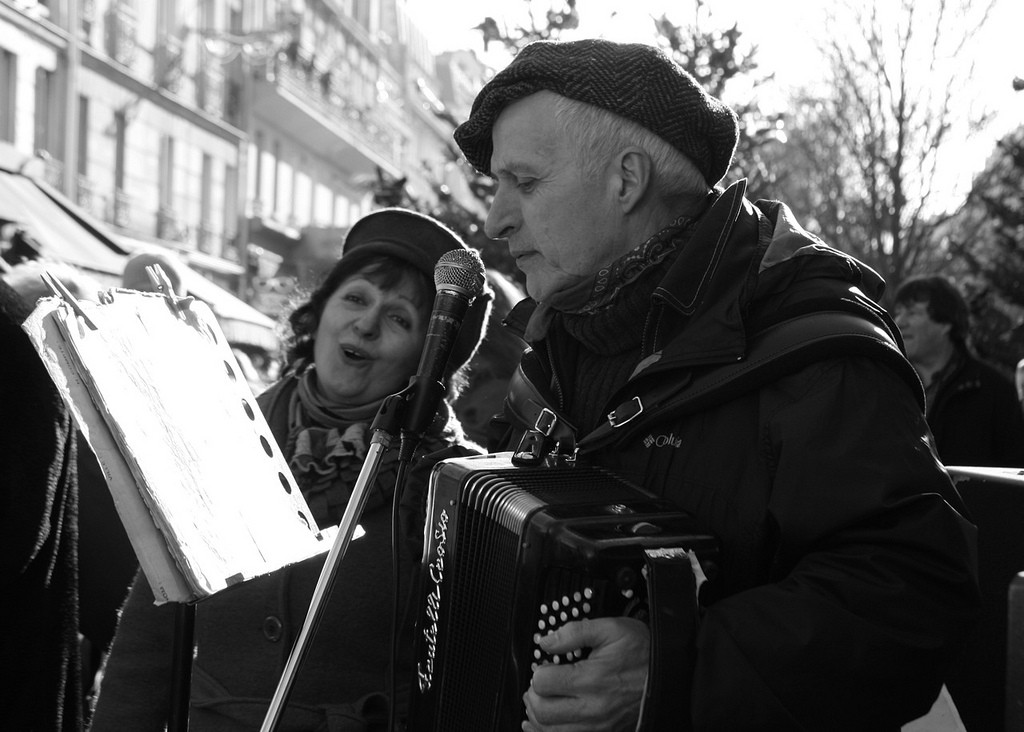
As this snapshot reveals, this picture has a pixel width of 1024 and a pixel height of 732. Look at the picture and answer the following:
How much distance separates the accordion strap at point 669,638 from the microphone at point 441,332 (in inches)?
22.9

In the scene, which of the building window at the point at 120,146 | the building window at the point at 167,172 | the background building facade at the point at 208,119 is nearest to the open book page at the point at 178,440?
the background building facade at the point at 208,119

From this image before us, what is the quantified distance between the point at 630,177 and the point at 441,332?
0.53 m

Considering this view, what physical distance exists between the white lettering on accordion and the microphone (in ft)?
0.65

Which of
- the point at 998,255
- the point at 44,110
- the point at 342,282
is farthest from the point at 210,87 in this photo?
the point at 342,282

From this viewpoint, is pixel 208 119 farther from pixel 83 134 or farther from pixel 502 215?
pixel 502 215

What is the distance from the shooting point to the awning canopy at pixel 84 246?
300 inches

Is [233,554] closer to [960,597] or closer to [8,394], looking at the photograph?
[8,394]

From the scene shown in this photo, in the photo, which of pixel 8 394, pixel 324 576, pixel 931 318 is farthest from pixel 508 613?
pixel 931 318

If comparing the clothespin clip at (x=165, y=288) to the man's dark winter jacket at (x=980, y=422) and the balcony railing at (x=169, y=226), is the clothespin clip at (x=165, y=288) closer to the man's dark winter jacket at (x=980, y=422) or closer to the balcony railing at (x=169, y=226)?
the man's dark winter jacket at (x=980, y=422)

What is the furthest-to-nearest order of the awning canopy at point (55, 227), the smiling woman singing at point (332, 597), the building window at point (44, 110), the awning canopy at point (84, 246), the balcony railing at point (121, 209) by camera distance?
the balcony railing at point (121, 209) → the building window at point (44, 110) → the awning canopy at point (55, 227) → the awning canopy at point (84, 246) → the smiling woman singing at point (332, 597)

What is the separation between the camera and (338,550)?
1.91m

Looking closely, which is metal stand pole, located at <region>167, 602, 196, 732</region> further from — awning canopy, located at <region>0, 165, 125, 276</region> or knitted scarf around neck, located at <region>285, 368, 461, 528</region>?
awning canopy, located at <region>0, 165, 125, 276</region>

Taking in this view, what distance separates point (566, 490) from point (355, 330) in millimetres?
1124

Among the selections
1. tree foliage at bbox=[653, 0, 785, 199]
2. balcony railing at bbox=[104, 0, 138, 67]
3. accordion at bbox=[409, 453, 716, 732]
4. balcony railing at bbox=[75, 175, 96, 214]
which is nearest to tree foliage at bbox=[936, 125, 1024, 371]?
tree foliage at bbox=[653, 0, 785, 199]
